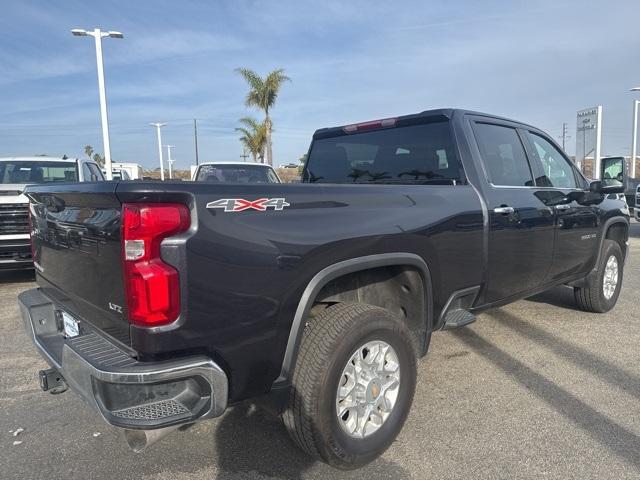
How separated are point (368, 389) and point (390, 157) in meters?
2.05

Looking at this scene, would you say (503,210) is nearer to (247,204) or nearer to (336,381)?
(336,381)

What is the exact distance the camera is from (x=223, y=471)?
263 centimetres

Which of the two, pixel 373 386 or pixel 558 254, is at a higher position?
pixel 558 254

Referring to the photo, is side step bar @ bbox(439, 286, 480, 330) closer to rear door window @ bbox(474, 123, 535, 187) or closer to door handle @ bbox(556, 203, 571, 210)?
rear door window @ bbox(474, 123, 535, 187)

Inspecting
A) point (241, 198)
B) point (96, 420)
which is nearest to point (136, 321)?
point (241, 198)

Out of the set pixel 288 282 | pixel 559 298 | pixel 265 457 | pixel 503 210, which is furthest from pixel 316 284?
pixel 559 298

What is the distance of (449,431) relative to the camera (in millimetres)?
2979

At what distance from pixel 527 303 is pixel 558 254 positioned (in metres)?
1.81

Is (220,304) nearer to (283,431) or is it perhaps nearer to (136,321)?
(136,321)

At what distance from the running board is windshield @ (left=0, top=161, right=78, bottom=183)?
750 centimetres

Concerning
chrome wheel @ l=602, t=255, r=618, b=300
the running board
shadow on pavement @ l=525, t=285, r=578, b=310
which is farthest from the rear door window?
shadow on pavement @ l=525, t=285, r=578, b=310

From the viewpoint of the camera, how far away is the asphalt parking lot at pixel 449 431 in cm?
262

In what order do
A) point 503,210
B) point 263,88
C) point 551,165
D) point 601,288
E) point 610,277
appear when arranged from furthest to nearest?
point 263,88 < point 610,277 < point 601,288 < point 551,165 < point 503,210

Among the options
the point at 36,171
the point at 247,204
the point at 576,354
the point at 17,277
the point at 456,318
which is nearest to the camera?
the point at 247,204
